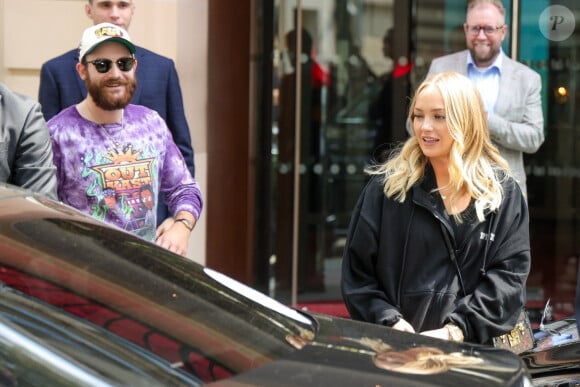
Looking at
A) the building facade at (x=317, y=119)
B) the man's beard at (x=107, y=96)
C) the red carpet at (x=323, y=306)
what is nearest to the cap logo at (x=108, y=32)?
the man's beard at (x=107, y=96)

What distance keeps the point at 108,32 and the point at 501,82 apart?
2494mm

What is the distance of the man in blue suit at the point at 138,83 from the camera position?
5.94 m

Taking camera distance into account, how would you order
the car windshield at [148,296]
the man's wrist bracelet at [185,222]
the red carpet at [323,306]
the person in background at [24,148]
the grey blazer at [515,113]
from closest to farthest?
the car windshield at [148,296]
the person in background at [24,148]
the man's wrist bracelet at [185,222]
the grey blazer at [515,113]
the red carpet at [323,306]

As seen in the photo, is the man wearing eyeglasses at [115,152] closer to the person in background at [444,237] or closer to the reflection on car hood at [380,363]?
the person in background at [444,237]

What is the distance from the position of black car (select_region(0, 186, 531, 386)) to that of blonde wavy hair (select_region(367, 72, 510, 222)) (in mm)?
970

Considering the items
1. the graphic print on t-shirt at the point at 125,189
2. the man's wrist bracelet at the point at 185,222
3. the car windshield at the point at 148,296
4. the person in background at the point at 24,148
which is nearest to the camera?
the car windshield at the point at 148,296

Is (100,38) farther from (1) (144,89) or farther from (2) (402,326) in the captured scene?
(2) (402,326)

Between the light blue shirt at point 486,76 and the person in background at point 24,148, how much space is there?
286 cm

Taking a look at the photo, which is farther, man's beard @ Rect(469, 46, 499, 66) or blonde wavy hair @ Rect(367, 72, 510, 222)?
man's beard @ Rect(469, 46, 499, 66)

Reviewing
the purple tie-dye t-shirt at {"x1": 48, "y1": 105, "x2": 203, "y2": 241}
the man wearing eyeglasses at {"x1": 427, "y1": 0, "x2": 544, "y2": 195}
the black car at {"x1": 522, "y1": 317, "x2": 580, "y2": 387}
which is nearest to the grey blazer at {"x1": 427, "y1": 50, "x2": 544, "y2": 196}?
the man wearing eyeglasses at {"x1": 427, "y1": 0, "x2": 544, "y2": 195}

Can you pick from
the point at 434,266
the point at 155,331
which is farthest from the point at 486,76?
the point at 155,331

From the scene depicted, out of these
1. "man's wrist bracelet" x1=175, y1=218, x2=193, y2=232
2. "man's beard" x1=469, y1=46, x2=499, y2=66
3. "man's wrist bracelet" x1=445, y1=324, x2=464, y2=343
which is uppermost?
"man's beard" x1=469, y1=46, x2=499, y2=66

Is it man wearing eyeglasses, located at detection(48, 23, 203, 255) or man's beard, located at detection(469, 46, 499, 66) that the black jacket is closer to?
man wearing eyeglasses, located at detection(48, 23, 203, 255)

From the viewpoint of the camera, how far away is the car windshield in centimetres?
297
